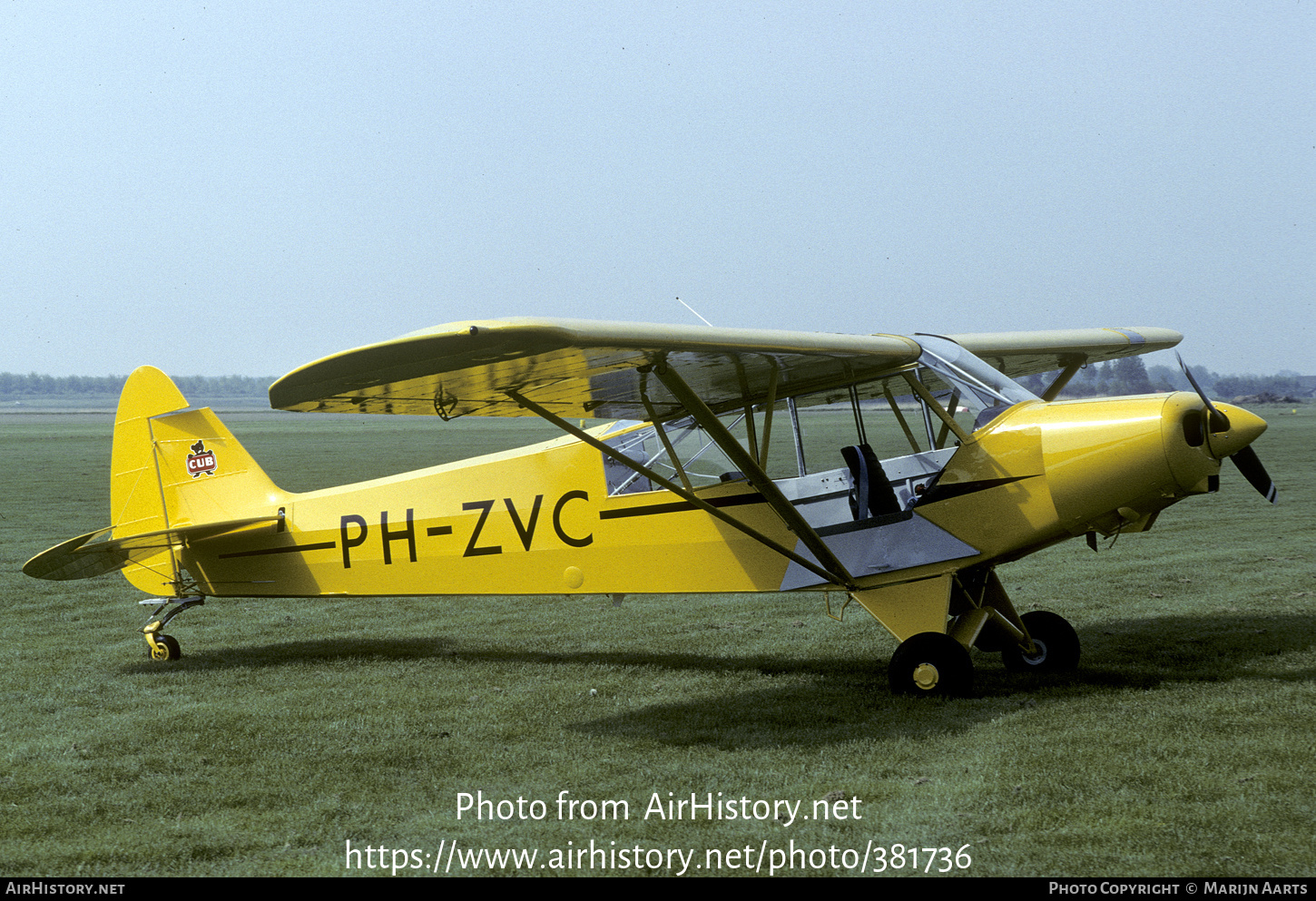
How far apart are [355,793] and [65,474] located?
1301 inches

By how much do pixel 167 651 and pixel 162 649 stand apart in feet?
0.18

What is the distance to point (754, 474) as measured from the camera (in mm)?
6926

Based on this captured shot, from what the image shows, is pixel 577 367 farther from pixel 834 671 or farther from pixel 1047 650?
pixel 1047 650

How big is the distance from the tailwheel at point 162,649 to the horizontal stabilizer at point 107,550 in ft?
2.28

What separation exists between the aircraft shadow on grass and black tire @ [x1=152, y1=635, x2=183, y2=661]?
0.10 m

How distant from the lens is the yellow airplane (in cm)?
637

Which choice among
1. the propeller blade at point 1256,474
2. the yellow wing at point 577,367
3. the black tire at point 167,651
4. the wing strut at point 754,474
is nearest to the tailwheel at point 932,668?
the wing strut at point 754,474

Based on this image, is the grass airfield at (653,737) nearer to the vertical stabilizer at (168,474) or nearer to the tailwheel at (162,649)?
the tailwheel at (162,649)

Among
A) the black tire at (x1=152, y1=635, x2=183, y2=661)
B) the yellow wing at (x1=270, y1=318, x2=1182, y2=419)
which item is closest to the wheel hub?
the yellow wing at (x1=270, y1=318, x2=1182, y2=419)

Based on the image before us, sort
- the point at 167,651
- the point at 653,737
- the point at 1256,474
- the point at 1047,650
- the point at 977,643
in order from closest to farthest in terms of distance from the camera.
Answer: the point at 653,737, the point at 1256,474, the point at 1047,650, the point at 977,643, the point at 167,651

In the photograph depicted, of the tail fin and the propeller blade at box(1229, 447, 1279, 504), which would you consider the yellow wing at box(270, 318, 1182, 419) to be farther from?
the tail fin

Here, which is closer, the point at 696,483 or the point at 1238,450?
the point at 1238,450

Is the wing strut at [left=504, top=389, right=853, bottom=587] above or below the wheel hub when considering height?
above

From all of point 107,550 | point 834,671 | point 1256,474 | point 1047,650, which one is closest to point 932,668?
point 834,671
